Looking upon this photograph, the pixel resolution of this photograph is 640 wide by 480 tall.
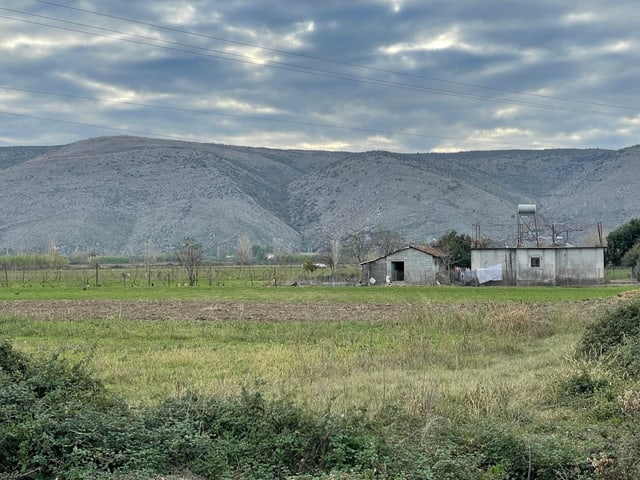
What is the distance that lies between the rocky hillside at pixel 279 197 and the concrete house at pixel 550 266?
6243 centimetres

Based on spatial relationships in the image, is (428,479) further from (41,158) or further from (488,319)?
(41,158)

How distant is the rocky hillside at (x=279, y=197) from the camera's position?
14338 centimetres

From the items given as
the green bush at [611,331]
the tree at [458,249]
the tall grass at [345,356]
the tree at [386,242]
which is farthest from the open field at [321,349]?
the tree at [386,242]

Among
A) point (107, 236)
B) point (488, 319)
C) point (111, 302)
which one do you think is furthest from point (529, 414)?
point (107, 236)

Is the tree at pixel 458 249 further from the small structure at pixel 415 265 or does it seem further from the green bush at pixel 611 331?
the green bush at pixel 611 331

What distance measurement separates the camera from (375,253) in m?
108

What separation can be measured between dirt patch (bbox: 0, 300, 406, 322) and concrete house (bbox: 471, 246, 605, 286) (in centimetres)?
3140

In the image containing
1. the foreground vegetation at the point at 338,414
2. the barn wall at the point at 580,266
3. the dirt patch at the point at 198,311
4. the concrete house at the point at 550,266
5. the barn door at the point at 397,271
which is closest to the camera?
the foreground vegetation at the point at 338,414

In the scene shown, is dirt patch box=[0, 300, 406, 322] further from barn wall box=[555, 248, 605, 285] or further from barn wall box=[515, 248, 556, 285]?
barn wall box=[555, 248, 605, 285]

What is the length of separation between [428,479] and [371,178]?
165 m

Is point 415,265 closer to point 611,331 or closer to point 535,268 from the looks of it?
point 535,268

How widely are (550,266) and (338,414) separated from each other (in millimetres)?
60780

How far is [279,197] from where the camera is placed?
7165 inches

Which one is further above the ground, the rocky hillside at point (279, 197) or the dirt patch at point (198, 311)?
the rocky hillside at point (279, 197)
